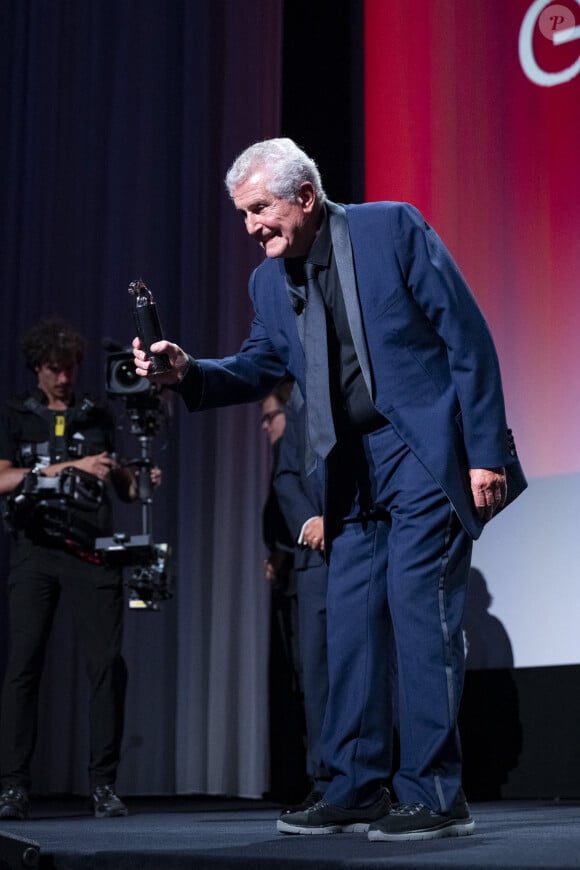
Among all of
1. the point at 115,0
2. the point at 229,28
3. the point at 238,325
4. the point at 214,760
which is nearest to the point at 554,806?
the point at 214,760

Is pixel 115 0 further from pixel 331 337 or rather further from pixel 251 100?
pixel 331 337

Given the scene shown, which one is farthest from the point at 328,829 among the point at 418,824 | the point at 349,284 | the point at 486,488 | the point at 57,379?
the point at 57,379

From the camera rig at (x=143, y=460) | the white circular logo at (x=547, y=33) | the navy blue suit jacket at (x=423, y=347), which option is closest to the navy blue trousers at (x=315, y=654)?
the camera rig at (x=143, y=460)

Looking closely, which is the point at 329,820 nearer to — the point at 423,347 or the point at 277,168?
the point at 423,347

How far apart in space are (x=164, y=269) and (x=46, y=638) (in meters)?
2.23

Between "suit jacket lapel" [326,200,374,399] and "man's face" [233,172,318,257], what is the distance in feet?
0.18

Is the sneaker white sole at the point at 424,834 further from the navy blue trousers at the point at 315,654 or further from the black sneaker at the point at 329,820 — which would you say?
the navy blue trousers at the point at 315,654

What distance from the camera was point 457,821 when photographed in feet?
6.73

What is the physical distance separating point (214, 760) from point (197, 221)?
237 centimetres

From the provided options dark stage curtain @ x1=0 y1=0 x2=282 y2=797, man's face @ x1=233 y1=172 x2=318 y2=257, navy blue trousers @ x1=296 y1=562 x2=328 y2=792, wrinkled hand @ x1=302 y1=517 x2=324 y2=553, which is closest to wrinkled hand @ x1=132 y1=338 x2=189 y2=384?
man's face @ x1=233 y1=172 x2=318 y2=257

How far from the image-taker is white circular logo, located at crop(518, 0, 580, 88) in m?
3.79

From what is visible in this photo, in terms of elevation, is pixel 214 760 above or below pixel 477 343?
below

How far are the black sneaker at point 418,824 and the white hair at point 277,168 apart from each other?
119 cm

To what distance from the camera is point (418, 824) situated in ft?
6.50
